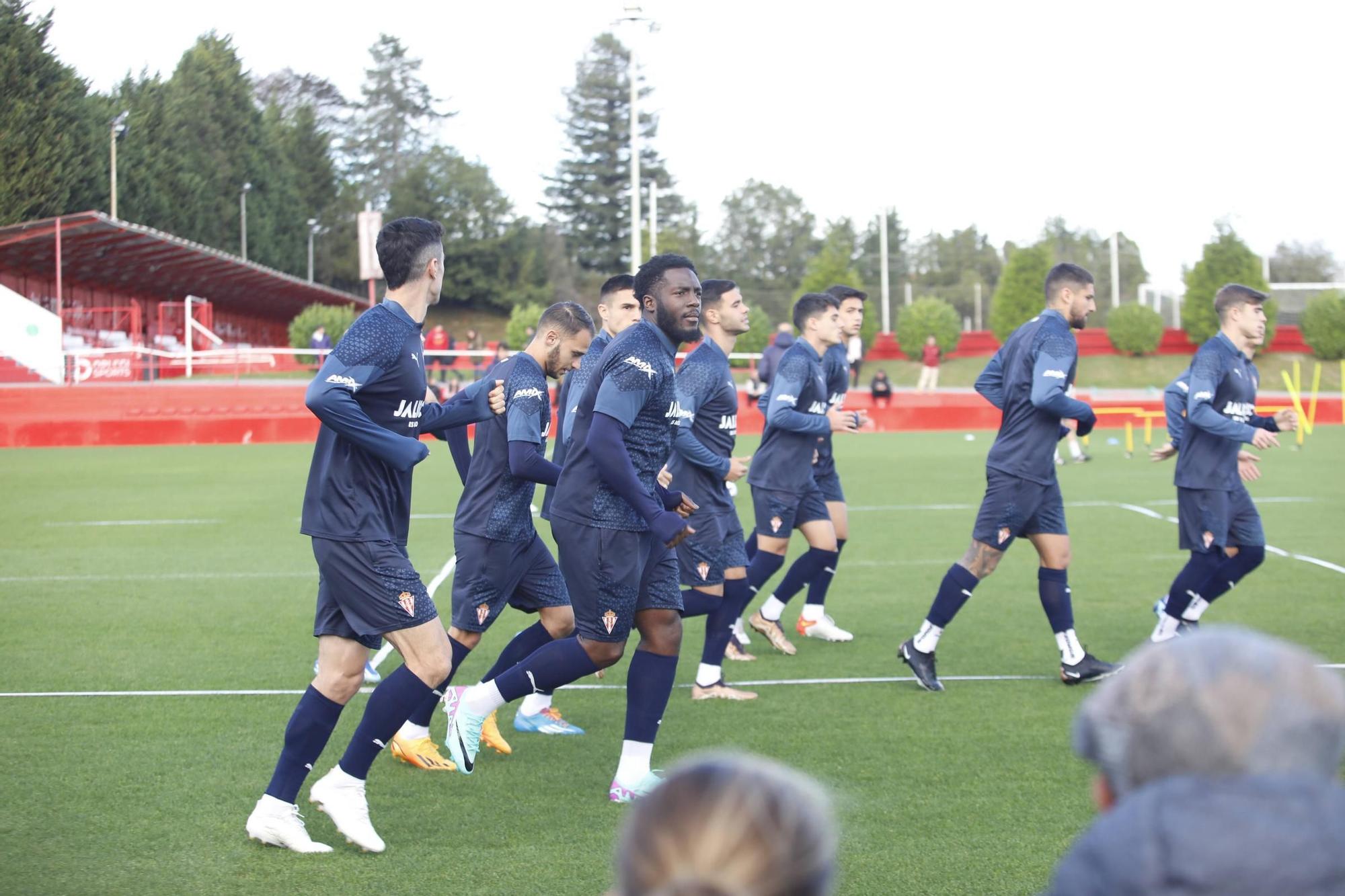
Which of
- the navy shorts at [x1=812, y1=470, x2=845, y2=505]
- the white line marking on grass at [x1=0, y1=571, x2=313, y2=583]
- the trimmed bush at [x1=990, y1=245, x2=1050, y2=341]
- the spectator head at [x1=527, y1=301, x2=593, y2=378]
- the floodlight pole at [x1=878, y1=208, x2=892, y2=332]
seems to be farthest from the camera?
the floodlight pole at [x1=878, y1=208, x2=892, y2=332]

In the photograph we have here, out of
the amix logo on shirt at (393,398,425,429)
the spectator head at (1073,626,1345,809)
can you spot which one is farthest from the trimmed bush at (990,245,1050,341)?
the spectator head at (1073,626,1345,809)

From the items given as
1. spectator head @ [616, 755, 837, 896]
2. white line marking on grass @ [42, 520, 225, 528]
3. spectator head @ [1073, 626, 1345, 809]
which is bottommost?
white line marking on grass @ [42, 520, 225, 528]

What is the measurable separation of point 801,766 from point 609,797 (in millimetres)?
850

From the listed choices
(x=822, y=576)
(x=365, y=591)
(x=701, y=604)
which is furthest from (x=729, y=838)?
(x=822, y=576)

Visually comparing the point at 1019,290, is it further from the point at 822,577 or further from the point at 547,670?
the point at 547,670

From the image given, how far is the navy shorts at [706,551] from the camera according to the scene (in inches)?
279

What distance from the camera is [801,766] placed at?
222 inches

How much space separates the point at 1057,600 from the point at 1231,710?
19.6 ft

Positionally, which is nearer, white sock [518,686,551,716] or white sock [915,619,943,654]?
white sock [518,686,551,716]

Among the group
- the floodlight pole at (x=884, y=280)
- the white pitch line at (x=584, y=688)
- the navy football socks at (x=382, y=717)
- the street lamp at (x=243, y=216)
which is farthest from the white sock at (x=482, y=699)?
the street lamp at (x=243, y=216)

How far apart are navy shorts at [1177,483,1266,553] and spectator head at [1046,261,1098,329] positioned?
4.39 feet

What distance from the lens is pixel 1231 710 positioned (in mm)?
1533

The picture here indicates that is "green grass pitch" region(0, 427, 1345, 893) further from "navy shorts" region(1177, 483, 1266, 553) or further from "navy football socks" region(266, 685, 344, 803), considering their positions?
"navy shorts" region(1177, 483, 1266, 553)

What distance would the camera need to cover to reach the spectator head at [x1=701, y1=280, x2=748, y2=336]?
7.32 m
